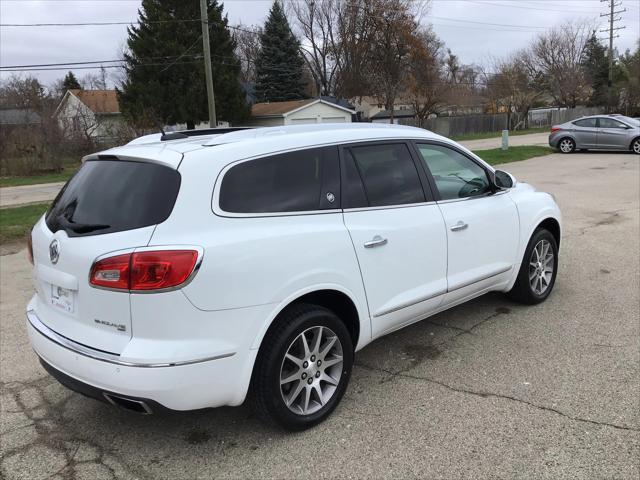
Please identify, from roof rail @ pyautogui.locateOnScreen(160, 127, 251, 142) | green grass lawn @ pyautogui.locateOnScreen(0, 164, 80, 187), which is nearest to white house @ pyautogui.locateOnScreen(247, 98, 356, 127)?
green grass lawn @ pyautogui.locateOnScreen(0, 164, 80, 187)

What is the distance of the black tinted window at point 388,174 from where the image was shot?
3670 millimetres

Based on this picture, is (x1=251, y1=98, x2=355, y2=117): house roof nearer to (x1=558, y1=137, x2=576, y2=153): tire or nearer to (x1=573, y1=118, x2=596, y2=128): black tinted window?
(x1=558, y1=137, x2=576, y2=153): tire

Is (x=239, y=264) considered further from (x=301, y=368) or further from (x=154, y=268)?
(x=301, y=368)

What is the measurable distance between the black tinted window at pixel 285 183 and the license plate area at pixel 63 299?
97cm

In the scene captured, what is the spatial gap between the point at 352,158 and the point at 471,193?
1.30m

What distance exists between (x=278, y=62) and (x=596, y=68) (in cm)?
3553

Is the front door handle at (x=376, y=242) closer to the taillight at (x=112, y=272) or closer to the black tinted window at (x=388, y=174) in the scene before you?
the black tinted window at (x=388, y=174)

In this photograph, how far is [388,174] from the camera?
151 inches

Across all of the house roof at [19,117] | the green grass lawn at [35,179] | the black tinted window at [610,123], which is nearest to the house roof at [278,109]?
the house roof at [19,117]

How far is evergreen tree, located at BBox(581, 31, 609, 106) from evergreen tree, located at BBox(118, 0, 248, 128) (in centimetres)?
4065

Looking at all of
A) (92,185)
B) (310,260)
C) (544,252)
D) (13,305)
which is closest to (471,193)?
(544,252)

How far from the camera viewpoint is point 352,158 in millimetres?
3635

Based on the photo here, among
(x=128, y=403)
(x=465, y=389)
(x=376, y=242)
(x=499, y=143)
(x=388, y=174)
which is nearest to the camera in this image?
(x=128, y=403)

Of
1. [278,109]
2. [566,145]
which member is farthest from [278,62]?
[566,145]
